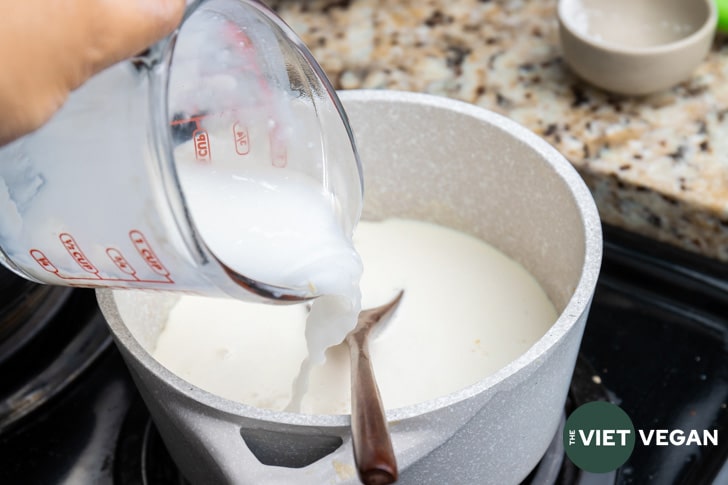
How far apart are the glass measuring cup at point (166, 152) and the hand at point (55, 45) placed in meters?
0.04

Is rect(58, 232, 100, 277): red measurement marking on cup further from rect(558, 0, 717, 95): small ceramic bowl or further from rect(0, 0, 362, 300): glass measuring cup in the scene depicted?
rect(558, 0, 717, 95): small ceramic bowl

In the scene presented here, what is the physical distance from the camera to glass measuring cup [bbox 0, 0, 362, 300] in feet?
1.41

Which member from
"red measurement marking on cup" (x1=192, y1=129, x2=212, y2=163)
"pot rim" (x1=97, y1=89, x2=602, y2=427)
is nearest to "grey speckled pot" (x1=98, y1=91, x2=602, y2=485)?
"pot rim" (x1=97, y1=89, x2=602, y2=427)

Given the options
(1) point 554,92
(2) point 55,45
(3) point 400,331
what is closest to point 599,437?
(3) point 400,331

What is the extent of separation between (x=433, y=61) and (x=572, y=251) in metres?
0.38

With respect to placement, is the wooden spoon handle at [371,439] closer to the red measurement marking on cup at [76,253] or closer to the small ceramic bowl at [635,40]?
the red measurement marking on cup at [76,253]

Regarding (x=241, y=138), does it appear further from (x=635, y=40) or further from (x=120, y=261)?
(x=635, y=40)

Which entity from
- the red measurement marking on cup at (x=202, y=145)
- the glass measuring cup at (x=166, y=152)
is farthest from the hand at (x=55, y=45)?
the red measurement marking on cup at (x=202, y=145)

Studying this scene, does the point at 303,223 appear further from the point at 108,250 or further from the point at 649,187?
the point at 649,187

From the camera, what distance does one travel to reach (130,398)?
0.78 meters

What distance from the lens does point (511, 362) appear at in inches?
21.8

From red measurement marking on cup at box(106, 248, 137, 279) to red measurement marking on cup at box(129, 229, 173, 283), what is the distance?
0.05ft

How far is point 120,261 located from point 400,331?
1.05 feet

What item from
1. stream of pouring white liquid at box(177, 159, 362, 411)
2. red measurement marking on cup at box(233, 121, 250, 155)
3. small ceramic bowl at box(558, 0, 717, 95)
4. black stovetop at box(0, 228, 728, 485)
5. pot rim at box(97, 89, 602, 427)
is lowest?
black stovetop at box(0, 228, 728, 485)
